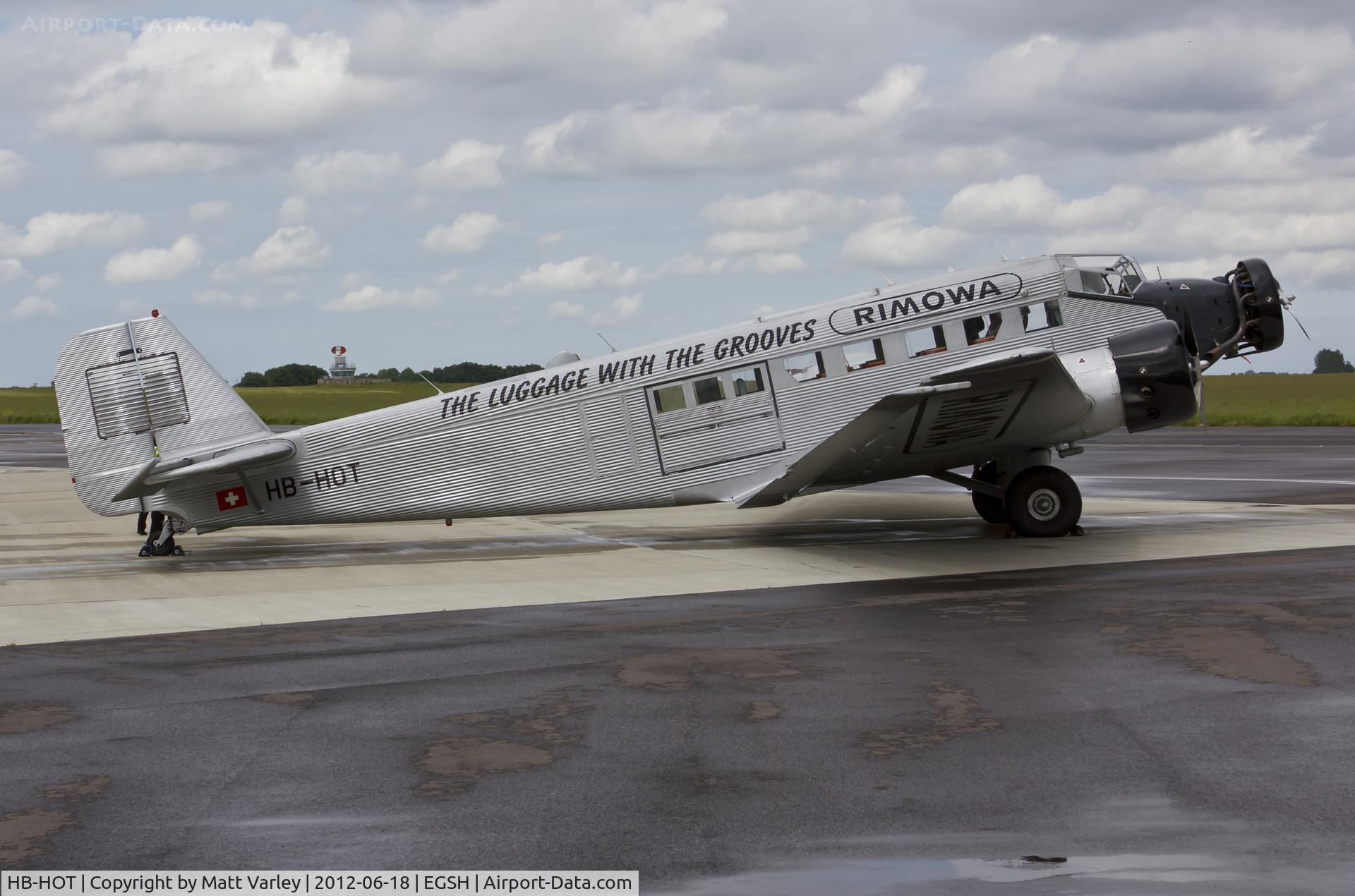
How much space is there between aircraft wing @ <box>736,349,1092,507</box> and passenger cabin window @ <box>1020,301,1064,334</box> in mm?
809

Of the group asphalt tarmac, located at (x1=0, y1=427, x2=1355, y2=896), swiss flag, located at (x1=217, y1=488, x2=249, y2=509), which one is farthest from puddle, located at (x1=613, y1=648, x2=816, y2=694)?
swiss flag, located at (x1=217, y1=488, x2=249, y2=509)

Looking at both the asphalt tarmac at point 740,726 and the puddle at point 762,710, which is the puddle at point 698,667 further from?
the puddle at point 762,710

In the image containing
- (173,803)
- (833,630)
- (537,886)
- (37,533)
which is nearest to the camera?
(537,886)

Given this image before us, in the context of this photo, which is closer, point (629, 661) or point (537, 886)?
point (537, 886)

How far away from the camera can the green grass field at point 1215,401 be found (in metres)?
54.7

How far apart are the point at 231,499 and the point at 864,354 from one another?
8881 millimetres

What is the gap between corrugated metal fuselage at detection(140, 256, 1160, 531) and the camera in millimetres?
16078

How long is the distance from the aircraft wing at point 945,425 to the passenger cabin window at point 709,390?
1.42 meters

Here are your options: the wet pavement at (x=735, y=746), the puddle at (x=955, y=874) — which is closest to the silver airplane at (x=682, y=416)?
the wet pavement at (x=735, y=746)

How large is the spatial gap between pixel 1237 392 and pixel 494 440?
81.6 meters

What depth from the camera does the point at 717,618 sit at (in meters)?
11.3

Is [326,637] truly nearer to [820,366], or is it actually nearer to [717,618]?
[717,618]

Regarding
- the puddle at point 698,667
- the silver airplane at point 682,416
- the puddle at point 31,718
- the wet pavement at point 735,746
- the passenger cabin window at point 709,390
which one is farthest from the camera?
the passenger cabin window at point 709,390

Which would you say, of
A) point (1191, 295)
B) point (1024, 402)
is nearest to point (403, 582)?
point (1024, 402)
